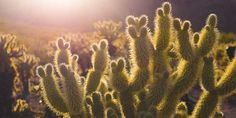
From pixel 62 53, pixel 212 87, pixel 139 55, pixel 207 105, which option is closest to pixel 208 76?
pixel 212 87

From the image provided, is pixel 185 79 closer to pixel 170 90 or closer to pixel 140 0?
pixel 170 90

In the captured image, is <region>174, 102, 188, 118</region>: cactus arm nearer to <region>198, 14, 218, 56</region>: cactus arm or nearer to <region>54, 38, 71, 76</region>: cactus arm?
<region>198, 14, 218, 56</region>: cactus arm

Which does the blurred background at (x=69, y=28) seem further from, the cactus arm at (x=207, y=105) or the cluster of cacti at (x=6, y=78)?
the cactus arm at (x=207, y=105)

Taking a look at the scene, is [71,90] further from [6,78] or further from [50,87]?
[6,78]

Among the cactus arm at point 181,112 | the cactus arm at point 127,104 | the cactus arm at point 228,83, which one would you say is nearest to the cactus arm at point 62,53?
the cactus arm at point 127,104

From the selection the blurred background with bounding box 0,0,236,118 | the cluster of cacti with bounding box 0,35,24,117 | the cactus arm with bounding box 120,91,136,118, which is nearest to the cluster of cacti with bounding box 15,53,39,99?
the blurred background with bounding box 0,0,236,118

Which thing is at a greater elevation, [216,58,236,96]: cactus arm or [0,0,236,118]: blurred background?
[0,0,236,118]: blurred background
